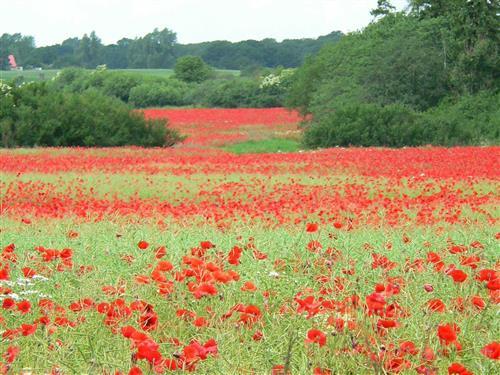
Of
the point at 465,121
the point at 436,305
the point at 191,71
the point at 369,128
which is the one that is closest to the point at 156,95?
the point at 191,71

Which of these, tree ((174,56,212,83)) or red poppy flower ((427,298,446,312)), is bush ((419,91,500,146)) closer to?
red poppy flower ((427,298,446,312))

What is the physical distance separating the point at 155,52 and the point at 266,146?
8351cm

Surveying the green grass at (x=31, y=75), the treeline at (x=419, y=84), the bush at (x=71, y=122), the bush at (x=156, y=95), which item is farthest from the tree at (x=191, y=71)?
the bush at (x=71, y=122)

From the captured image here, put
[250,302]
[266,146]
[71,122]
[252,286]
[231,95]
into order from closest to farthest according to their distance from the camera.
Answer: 1. [252,286]
2. [250,302]
3. [71,122]
4. [266,146]
5. [231,95]

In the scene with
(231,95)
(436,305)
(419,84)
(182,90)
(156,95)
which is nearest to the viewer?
(436,305)

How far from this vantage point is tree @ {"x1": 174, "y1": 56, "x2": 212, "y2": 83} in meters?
88.5

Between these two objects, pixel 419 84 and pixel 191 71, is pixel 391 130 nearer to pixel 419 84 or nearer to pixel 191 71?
pixel 419 84

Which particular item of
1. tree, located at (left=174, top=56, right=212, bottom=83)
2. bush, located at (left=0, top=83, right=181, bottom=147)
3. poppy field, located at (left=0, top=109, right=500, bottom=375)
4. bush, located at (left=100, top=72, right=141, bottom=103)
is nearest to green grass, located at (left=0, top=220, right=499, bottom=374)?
poppy field, located at (left=0, top=109, right=500, bottom=375)

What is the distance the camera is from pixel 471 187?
15.9 meters

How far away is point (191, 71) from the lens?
89125mm

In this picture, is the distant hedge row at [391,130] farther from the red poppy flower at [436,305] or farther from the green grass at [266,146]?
the red poppy flower at [436,305]

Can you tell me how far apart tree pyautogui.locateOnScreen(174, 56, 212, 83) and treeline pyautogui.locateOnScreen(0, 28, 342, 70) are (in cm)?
2266

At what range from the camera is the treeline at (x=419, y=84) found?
33312mm

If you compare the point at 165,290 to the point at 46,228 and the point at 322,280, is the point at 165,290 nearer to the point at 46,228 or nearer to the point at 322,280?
the point at 322,280
